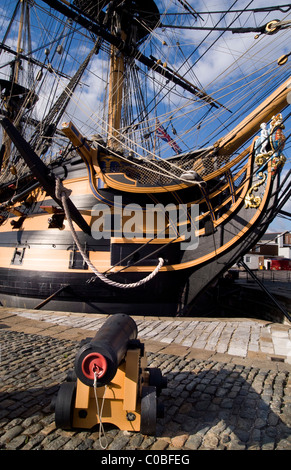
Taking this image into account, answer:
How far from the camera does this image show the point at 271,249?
4222cm

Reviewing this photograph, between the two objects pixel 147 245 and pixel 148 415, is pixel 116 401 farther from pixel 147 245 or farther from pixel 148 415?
pixel 147 245

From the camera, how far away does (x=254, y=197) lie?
693cm

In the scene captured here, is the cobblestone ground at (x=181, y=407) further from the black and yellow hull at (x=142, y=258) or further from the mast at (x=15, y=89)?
the mast at (x=15, y=89)

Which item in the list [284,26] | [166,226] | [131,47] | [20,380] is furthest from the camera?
[131,47]

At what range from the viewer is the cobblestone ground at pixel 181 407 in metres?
2.38

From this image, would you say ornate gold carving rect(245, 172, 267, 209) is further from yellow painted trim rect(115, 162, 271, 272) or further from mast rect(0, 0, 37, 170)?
mast rect(0, 0, 37, 170)

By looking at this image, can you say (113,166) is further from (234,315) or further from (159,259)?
(234,315)

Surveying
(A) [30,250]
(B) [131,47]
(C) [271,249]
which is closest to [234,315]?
(A) [30,250]

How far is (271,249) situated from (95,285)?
40.0m

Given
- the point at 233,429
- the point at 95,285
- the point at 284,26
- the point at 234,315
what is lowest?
the point at 234,315

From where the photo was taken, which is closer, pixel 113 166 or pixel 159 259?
pixel 159 259

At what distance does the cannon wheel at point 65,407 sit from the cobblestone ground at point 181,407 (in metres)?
0.13

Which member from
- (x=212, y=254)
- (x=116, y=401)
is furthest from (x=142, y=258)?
(x=116, y=401)

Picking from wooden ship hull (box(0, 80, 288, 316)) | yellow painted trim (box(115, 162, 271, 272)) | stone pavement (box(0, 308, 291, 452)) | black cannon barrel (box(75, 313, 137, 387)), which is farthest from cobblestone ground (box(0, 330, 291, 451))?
yellow painted trim (box(115, 162, 271, 272))
